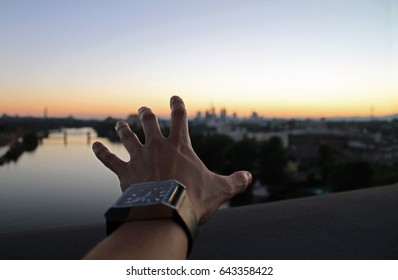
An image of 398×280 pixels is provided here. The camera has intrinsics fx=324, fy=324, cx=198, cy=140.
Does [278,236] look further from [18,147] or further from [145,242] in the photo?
[18,147]

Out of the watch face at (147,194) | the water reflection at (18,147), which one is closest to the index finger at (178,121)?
the watch face at (147,194)

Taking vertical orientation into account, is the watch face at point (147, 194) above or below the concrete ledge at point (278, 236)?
above

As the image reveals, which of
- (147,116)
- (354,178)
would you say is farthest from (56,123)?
(354,178)

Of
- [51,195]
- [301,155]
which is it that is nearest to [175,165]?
[51,195]

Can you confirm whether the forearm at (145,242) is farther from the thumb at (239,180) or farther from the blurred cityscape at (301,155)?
the blurred cityscape at (301,155)

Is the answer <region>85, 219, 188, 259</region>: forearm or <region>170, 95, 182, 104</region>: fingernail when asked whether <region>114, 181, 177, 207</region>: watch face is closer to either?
<region>85, 219, 188, 259</region>: forearm

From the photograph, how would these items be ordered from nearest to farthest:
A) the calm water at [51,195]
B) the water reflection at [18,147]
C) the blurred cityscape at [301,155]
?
the calm water at [51,195]
the water reflection at [18,147]
the blurred cityscape at [301,155]
